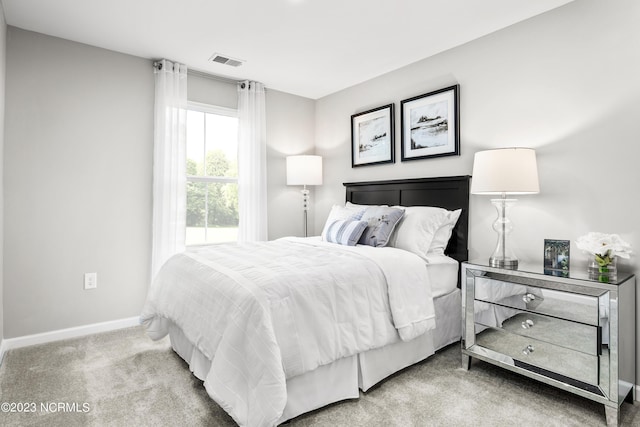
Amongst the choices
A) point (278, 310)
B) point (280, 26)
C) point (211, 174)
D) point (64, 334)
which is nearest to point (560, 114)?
point (280, 26)

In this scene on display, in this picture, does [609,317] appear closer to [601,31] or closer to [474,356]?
[474,356]

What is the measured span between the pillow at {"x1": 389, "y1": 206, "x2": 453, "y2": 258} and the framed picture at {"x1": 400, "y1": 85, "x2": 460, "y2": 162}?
1.92ft

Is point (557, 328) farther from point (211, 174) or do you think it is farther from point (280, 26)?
point (211, 174)

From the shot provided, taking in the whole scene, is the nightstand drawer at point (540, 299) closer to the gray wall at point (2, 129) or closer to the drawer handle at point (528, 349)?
the drawer handle at point (528, 349)

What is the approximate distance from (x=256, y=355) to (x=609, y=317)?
179 centimetres

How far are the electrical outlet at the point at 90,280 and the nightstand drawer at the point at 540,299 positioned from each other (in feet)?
10.3

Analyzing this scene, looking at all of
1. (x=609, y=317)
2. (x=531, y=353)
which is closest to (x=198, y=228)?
(x=531, y=353)

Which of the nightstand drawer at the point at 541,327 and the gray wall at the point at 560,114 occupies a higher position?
the gray wall at the point at 560,114

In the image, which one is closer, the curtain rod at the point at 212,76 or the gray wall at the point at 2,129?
the gray wall at the point at 2,129

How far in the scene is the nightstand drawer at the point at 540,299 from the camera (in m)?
1.93

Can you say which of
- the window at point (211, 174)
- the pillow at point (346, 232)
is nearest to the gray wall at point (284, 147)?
the window at point (211, 174)

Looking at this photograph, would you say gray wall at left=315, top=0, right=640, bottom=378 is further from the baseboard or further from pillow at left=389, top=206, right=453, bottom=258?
the baseboard

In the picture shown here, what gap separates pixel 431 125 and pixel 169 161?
98.5 inches

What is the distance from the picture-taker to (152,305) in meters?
2.61
